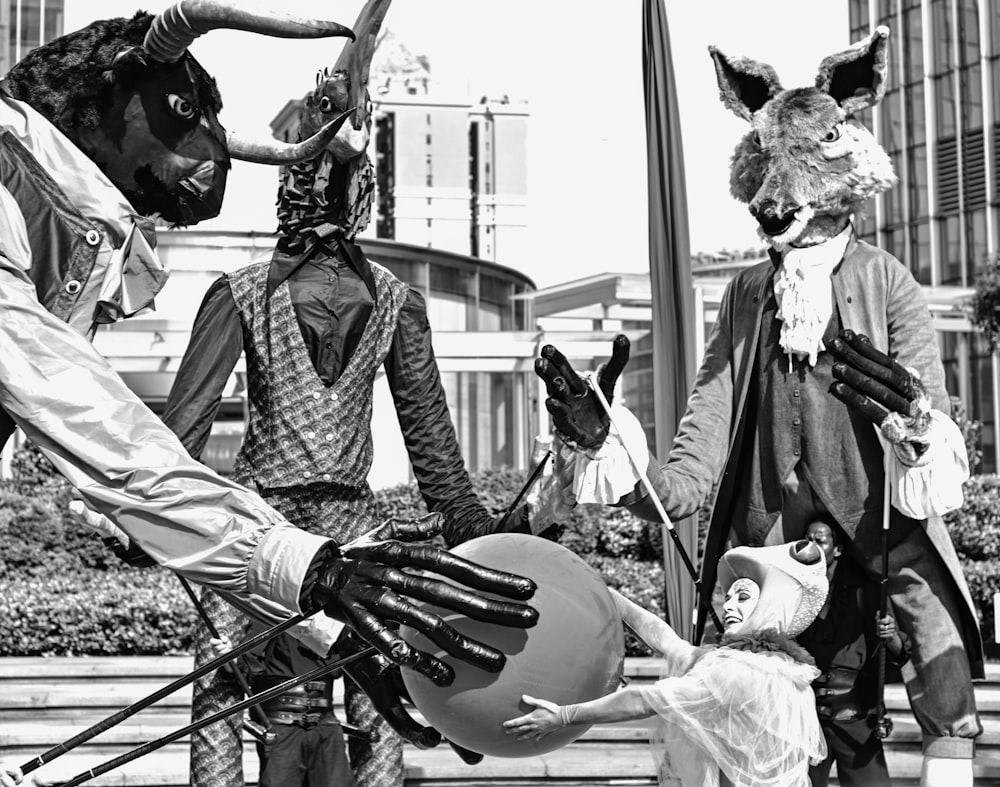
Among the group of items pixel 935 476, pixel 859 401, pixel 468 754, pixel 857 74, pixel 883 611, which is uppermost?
pixel 857 74

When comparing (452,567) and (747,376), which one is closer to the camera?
(452,567)

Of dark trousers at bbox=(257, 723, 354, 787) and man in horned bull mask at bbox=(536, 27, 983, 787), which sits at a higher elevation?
man in horned bull mask at bbox=(536, 27, 983, 787)

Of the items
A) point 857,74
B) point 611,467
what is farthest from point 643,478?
point 857,74

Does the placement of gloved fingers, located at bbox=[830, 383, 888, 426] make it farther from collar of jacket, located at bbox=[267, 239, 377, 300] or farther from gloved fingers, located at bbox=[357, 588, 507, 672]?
gloved fingers, located at bbox=[357, 588, 507, 672]

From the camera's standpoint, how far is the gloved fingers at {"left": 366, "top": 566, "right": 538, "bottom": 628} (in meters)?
2.24

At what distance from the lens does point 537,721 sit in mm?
2900

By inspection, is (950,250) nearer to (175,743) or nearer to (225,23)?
(175,743)

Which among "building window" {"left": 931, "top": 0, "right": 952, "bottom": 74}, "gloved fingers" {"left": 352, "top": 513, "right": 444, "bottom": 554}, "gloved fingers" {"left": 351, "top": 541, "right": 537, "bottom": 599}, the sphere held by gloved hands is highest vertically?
"building window" {"left": 931, "top": 0, "right": 952, "bottom": 74}

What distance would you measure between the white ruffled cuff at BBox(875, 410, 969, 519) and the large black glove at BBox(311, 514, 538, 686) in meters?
1.61

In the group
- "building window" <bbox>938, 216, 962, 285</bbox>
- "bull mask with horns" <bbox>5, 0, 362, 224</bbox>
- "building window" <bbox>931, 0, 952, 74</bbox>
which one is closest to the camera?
"bull mask with horns" <bbox>5, 0, 362, 224</bbox>

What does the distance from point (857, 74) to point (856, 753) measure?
72.5 inches

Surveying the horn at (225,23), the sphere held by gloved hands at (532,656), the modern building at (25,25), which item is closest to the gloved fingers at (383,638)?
the sphere held by gloved hands at (532,656)

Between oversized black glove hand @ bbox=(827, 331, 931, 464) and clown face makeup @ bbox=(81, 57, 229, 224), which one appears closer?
clown face makeup @ bbox=(81, 57, 229, 224)

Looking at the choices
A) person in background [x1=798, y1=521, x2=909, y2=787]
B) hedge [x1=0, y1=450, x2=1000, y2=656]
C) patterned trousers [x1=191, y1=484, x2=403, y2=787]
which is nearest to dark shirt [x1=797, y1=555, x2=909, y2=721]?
person in background [x1=798, y1=521, x2=909, y2=787]
